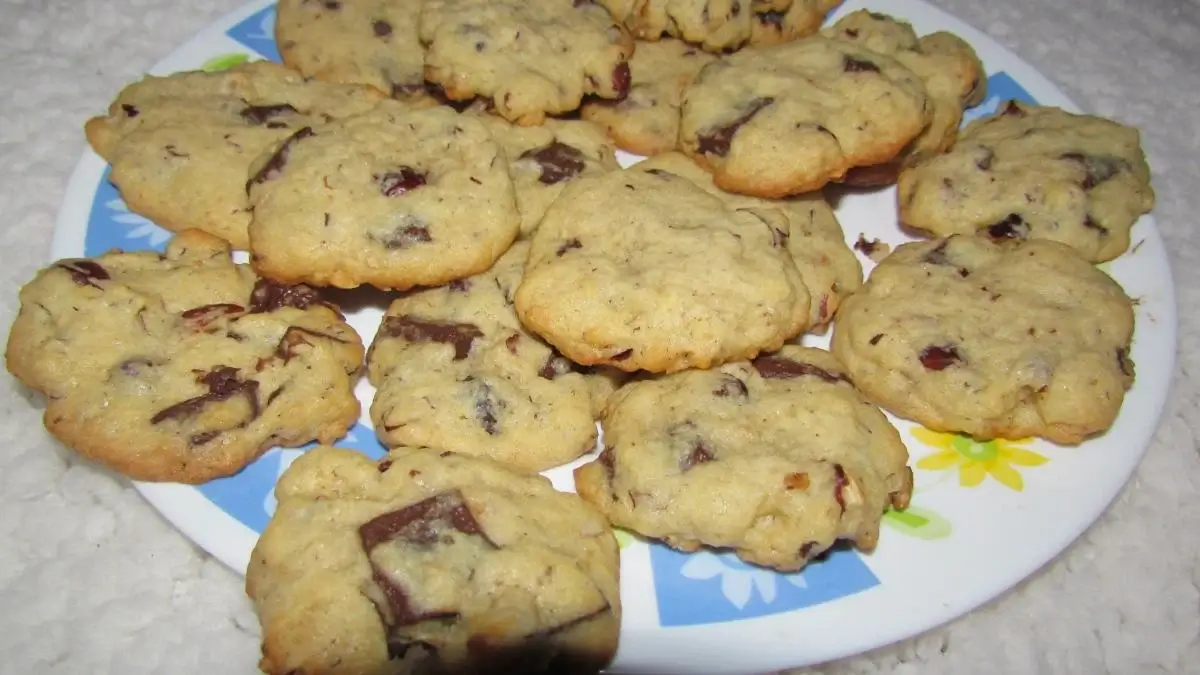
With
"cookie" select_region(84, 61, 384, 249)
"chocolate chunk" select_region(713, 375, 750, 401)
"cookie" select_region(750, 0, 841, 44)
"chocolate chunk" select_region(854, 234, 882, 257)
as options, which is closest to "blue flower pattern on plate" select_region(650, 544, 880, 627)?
"chocolate chunk" select_region(713, 375, 750, 401)

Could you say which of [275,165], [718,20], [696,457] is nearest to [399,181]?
[275,165]

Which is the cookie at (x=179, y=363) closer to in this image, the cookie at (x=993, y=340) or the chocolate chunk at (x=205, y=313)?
the chocolate chunk at (x=205, y=313)

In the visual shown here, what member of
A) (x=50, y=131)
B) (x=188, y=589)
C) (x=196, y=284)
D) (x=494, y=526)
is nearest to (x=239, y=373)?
(x=196, y=284)

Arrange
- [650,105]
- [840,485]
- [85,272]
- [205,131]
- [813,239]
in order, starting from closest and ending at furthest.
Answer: [840,485]
[85,272]
[813,239]
[205,131]
[650,105]

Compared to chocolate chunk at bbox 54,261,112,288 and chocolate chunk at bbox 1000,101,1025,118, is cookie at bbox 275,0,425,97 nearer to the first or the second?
chocolate chunk at bbox 54,261,112,288

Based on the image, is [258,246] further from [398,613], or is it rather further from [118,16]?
[118,16]

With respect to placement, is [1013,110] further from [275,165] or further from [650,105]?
[275,165]
